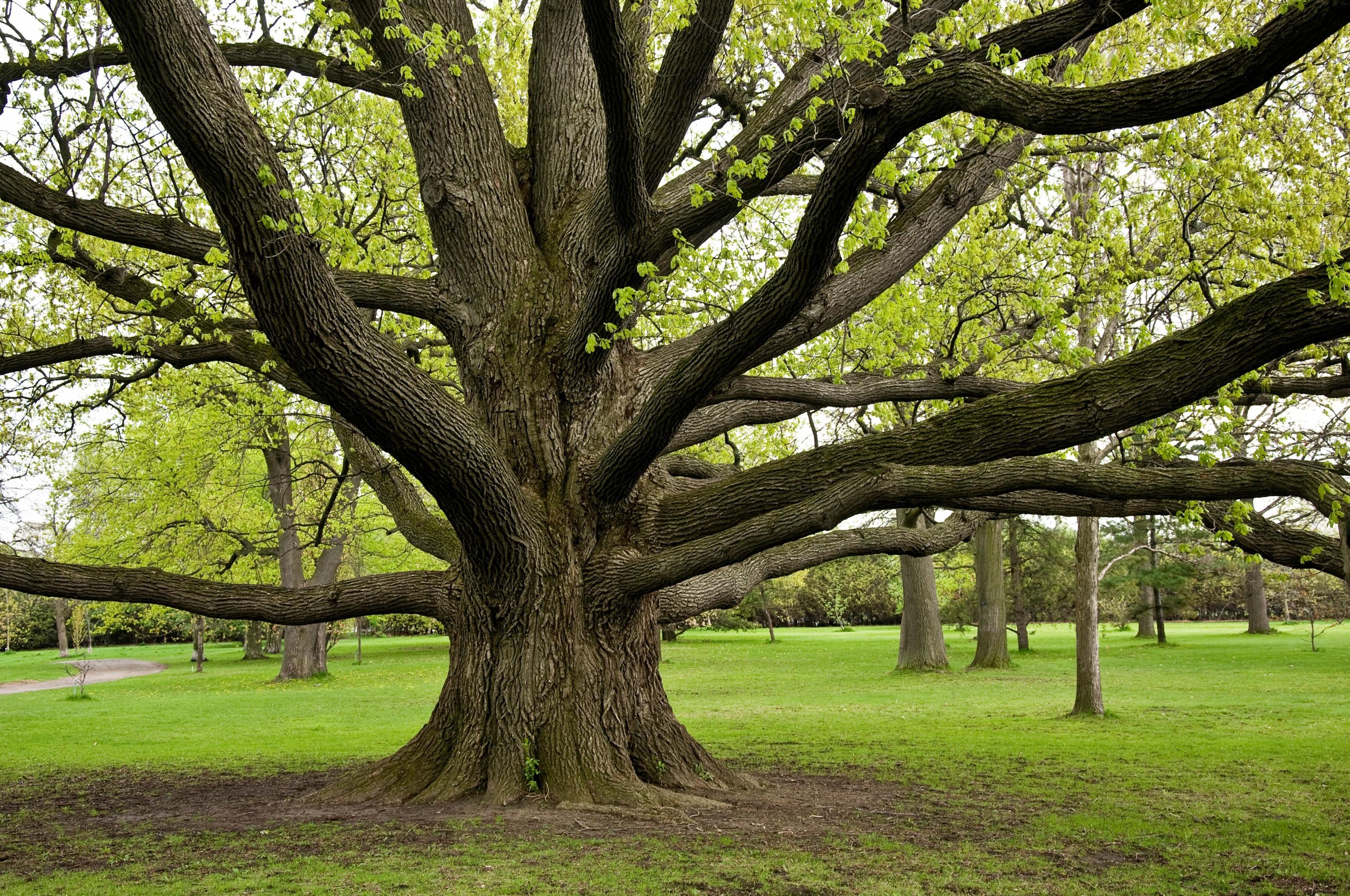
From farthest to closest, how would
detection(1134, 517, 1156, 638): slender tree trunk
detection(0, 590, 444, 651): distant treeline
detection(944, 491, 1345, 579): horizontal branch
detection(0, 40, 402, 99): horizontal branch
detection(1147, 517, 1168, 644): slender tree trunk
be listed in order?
1. detection(0, 590, 444, 651): distant treeline
2. detection(1134, 517, 1156, 638): slender tree trunk
3. detection(1147, 517, 1168, 644): slender tree trunk
4. detection(0, 40, 402, 99): horizontal branch
5. detection(944, 491, 1345, 579): horizontal branch

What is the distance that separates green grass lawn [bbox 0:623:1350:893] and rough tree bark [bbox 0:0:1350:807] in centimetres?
176

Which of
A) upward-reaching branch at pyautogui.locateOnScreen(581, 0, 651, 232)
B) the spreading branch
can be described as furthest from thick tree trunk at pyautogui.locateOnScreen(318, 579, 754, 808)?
upward-reaching branch at pyautogui.locateOnScreen(581, 0, 651, 232)

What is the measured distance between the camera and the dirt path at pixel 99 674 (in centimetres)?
2867

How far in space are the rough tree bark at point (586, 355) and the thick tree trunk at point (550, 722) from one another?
3cm

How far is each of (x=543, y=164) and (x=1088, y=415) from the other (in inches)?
227

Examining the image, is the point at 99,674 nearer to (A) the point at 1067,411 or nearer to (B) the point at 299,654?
(B) the point at 299,654

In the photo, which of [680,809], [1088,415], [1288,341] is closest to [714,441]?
[680,809]

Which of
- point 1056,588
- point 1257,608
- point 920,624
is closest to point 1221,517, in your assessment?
point 920,624

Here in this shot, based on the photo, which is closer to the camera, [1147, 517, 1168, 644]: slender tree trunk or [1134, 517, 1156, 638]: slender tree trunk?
[1147, 517, 1168, 644]: slender tree trunk

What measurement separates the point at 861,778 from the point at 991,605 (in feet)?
58.8

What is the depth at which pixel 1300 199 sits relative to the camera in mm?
9625

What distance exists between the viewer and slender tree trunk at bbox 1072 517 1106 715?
15180 mm

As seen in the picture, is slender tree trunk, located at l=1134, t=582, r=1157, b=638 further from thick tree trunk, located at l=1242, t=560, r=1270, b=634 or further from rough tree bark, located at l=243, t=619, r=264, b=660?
rough tree bark, located at l=243, t=619, r=264, b=660

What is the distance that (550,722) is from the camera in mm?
8305
